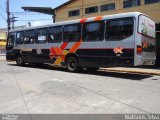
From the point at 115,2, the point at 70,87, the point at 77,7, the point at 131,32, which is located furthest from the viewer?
the point at 77,7

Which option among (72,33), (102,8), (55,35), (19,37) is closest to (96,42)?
(72,33)

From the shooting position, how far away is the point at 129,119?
594cm

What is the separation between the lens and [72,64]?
15.6 m

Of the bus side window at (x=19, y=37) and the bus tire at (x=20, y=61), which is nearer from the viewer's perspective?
the bus side window at (x=19, y=37)

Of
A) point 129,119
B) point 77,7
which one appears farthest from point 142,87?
point 77,7

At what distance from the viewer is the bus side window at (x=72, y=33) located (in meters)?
14.9

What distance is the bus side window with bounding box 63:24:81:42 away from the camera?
588 inches

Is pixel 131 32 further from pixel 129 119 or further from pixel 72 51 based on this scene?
pixel 129 119

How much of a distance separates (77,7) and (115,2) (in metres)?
7.01

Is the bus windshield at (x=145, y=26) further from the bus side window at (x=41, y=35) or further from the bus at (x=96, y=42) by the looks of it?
the bus side window at (x=41, y=35)

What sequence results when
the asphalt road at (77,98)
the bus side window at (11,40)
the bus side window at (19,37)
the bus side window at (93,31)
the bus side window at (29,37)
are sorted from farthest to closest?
the bus side window at (11,40)
the bus side window at (19,37)
the bus side window at (29,37)
the bus side window at (93,31)
the asphalt road at (77,98)

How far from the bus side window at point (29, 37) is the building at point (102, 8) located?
14.7 meters

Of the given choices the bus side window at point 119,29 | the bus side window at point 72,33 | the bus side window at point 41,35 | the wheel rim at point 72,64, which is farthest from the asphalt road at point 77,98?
the bus side window at point 41,35

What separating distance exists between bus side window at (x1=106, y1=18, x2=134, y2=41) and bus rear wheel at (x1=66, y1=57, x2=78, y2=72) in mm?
2754
